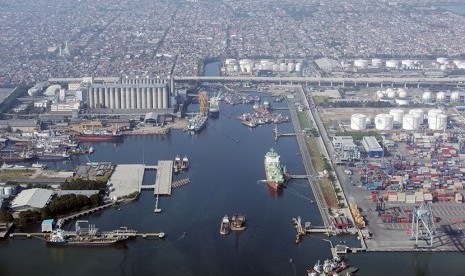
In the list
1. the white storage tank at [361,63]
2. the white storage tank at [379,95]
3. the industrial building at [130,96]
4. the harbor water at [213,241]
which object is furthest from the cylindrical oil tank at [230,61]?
the harbor water at [213,241]

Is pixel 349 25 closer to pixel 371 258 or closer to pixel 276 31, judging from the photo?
pixel 276 31

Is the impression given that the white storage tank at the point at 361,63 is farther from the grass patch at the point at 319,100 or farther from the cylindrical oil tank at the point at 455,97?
the cylindrical oil tank at the point at 455,97

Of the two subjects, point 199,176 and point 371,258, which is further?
point 199,176

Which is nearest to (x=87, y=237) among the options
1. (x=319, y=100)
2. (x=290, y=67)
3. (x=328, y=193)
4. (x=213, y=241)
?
(x=213, y=241)

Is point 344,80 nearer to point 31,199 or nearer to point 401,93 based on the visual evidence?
point 401,93

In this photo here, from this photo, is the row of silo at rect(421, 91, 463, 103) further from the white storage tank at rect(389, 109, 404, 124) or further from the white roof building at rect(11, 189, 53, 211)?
the white roof building at rect(11, 189, 53, 211)

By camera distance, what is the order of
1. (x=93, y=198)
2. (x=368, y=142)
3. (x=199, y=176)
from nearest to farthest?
(x=93, y=198)
(x=199, y=176)
(x=368, y=142)

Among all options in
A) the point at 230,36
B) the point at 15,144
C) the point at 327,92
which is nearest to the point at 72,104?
the point at 15,144

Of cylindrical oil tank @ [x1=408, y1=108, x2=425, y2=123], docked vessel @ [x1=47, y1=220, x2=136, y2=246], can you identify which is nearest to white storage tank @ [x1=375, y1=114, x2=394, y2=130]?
cylindrical oil tank @ [x1=408, y1=108, x2=425, y2=123]
